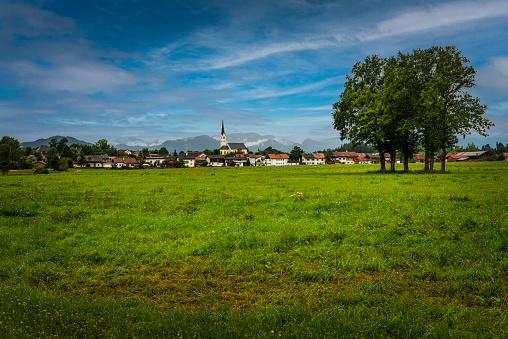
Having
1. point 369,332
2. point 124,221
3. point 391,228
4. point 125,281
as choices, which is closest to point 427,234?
point 391,228

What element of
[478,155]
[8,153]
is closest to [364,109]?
[8,153]

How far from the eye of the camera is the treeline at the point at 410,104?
42031mm

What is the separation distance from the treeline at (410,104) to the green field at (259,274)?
34.3 meters

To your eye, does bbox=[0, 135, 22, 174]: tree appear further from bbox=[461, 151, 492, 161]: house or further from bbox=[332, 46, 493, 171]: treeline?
bbox=[461, 151, 492, 161]: house

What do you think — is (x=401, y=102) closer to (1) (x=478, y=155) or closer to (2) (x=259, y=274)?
(2) (x=259, y=274)

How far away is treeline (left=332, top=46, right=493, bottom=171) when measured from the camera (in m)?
42.0

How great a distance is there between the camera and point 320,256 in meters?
8.30

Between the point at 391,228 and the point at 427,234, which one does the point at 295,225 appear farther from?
the point at 427,234

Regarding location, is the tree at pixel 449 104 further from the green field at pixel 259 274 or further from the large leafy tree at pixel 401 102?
the green field at pixel 259 274

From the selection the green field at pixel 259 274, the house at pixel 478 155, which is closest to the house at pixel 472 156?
the house at pixel 478 155

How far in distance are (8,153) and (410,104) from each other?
110 meters

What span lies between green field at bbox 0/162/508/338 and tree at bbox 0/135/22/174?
9499 cm

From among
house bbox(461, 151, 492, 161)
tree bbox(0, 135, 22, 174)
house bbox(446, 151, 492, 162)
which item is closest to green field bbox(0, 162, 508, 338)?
tree bbox(0, 135, 22, 174)

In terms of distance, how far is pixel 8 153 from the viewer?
83.2 m
